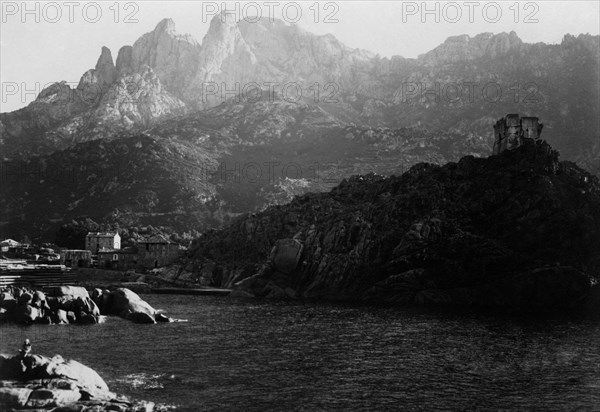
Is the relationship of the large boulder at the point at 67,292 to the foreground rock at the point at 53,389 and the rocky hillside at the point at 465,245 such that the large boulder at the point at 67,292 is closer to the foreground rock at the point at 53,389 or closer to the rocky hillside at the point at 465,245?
the foreground rock at the point at 53,389

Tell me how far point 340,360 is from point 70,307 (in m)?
49.8

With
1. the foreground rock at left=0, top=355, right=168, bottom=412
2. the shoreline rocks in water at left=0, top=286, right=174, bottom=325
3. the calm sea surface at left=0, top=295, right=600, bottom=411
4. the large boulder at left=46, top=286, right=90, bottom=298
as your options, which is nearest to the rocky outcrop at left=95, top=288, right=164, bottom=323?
the shoreline rocks in water at left=0, top=286, right=174, bottom=325

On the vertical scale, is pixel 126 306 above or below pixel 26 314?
above

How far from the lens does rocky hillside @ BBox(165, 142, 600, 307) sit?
520 ft

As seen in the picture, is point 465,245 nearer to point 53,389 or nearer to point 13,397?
point 53,389

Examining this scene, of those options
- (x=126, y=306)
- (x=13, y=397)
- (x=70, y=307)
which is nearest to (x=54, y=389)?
(x=13, y=397)

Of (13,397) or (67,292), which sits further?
(67,292)

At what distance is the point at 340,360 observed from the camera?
281 ft

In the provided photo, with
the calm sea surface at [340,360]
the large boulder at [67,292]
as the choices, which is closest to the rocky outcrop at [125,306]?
the calm sea surface at [340,360]

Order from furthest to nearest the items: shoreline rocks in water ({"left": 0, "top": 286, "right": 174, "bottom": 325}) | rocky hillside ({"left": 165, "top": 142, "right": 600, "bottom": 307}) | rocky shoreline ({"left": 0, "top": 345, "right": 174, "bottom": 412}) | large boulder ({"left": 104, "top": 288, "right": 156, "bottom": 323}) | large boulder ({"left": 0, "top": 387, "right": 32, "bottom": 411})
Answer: rocky hillside ({"left": 165, "top": 142, "right": 600, "bottom": 307}) → large boulder ({"left": 104, "top": 288, "right": 156, "bottom": 323}) → shoreline rocks in water ({"left": 0, "top": 286, "right": 174, "bottom": 325}) → rocky shoreline ({"left": 0, "top": 345, "right": 174, "bottom": 412}) → large boulder ({"left": 0, "top": 387, "right": 32, "bottom": 411})

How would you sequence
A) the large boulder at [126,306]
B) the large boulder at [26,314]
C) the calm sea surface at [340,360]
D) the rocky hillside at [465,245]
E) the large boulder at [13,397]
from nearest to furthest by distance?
the large boulder at [13,397] → the calm sea surface at [340,360] → the large boulder at [26,314] → the large boulder at [126,306] → the rocky hillside at [465,245]

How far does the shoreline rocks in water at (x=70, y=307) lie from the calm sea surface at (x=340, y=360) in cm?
364

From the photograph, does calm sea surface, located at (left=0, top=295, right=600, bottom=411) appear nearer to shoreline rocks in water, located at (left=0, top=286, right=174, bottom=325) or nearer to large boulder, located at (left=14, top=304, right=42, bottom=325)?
shoreline rocks in water, located at (left=0, top=286, right=174, bottom=325)

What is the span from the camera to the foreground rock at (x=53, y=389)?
2058 inches
